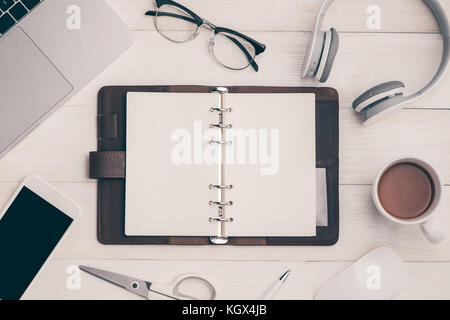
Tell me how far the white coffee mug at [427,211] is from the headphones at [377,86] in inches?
3.7

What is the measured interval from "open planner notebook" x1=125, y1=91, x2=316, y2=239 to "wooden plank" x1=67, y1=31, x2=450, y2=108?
1.7 inches

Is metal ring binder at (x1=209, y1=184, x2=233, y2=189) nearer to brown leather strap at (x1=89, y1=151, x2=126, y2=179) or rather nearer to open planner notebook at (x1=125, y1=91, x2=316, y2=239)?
open planner notebook at (x1=125, y1=91, x2=316, y2=239)

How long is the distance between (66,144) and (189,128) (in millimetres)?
229

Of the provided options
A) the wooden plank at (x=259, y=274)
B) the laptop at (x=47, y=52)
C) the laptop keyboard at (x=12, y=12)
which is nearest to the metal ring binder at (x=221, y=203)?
the wooden plank at (x=259, y=274)

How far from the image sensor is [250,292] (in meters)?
0.73

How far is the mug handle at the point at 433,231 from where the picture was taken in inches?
26.4

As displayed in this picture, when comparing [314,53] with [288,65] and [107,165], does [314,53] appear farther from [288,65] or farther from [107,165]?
[107,165]

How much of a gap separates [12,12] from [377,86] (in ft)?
2.09

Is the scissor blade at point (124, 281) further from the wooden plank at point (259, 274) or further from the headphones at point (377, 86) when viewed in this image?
the headphones at point (377, 86)

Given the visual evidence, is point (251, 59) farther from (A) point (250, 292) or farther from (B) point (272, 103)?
(A) point (250, 292)

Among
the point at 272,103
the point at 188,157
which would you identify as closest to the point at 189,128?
the point at 188,157

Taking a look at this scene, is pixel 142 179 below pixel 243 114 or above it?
below

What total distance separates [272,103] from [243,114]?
0.06 metres
